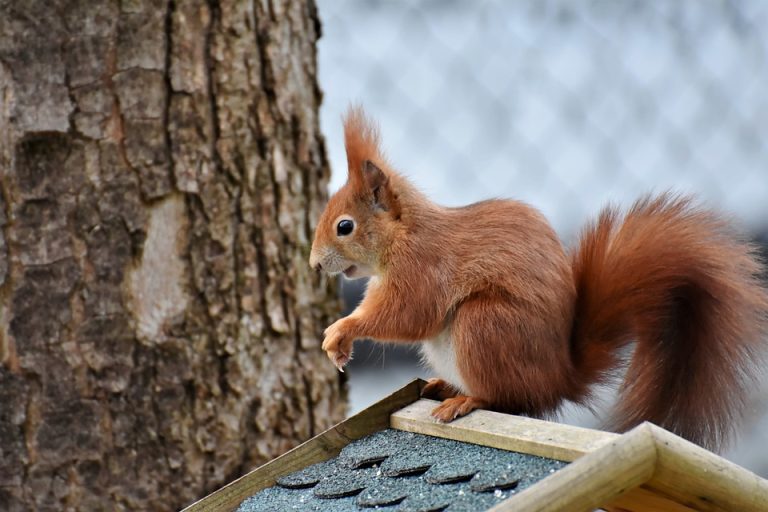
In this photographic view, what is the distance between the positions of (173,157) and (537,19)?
989 mm

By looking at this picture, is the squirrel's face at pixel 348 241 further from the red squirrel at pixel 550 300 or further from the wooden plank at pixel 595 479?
the wooden plank at pixel 595 479

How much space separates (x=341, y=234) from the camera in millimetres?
984

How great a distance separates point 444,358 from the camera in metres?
0.99

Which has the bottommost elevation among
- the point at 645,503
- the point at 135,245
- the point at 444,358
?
the point at 645,503

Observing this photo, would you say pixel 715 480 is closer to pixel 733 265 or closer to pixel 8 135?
A: pixel 733 265

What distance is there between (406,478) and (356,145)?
33cm

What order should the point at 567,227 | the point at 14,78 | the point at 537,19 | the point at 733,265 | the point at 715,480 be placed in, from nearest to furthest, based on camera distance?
the point at 715,480
the point at 733,265
the point at 14,78
the point at 567,227
the point at 537,19

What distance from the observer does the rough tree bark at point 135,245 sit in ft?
4.81

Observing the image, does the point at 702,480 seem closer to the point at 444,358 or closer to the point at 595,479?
the point at 595,479

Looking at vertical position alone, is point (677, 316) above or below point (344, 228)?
below

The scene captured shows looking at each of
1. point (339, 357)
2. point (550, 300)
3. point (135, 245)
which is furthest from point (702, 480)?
point (135, 245)

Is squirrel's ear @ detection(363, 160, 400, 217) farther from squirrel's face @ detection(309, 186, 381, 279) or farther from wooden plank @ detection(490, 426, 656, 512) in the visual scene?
wooden plank @ detection(490, 426, 656, 512)

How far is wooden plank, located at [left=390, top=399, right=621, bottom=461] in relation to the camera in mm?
768

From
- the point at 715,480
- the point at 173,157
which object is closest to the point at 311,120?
the point at 173,157
